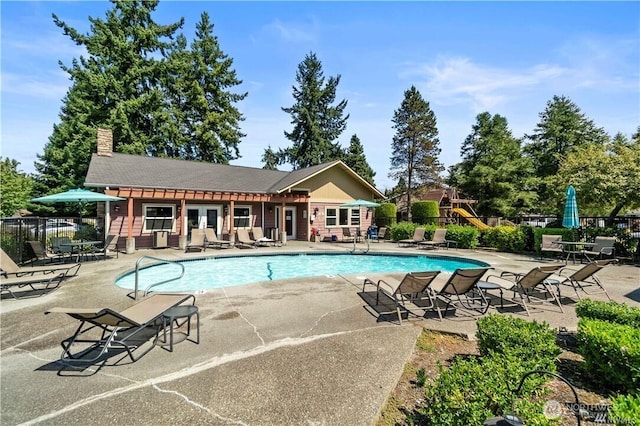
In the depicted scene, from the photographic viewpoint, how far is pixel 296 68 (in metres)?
39.7

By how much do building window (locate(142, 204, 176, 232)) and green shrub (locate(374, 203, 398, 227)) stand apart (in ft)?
46.7

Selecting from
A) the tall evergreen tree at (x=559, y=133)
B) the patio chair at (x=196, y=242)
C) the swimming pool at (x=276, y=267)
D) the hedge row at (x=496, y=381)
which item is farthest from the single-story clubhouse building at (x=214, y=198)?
the tall evergreen tree at (x=559, y=133)

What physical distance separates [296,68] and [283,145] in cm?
999

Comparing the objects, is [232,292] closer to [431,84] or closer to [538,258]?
[431,84]

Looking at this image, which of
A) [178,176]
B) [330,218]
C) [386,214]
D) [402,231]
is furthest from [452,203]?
[178,176]

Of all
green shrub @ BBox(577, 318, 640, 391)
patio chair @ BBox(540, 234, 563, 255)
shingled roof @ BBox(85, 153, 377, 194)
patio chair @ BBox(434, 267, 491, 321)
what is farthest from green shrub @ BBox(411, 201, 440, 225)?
green shrub @ BBox(577, 318, 640, 391)

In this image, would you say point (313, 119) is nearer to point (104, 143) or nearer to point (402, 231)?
point (402, 231)

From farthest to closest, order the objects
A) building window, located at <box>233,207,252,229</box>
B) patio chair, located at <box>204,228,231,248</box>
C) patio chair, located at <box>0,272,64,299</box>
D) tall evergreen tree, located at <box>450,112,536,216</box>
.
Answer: tall evergreen tree, located at <box>450,112,536,216</box>
building window, located at <box>233,207,252,229</box>
patio chair, located at <box>204,228,231,248</box>
patio chair, located at <box>0,272,64,299</box>

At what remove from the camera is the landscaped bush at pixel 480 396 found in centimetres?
224

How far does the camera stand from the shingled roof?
15.1 meters

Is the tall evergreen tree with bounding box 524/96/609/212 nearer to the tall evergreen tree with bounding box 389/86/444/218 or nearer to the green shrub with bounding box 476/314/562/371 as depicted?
the tall evergreen tree with bounding box 389/86/444/218

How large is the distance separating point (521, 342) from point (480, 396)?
4.40 feet

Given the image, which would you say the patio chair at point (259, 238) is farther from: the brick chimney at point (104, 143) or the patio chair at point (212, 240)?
the brick chimney at point (104, 143)


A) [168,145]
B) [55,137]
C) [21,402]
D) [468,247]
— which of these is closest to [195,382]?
[21,402]
